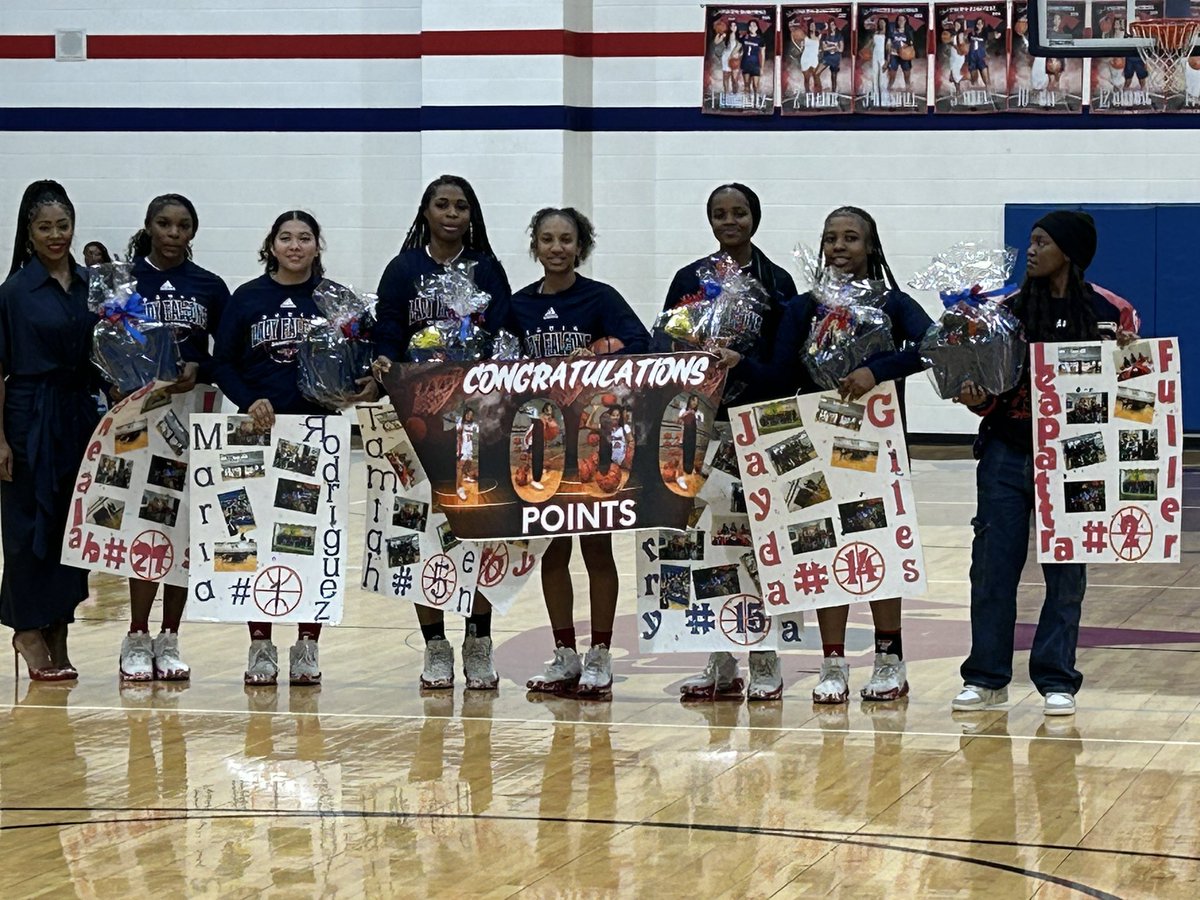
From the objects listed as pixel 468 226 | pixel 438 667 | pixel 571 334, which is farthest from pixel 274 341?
pixel 438 667

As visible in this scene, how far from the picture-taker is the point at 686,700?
20.0ft

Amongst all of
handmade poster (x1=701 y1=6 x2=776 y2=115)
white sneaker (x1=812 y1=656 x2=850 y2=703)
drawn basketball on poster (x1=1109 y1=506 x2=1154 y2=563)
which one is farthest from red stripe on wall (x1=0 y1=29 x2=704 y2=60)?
drawn basketball on poster (x1=1109 y1=506 x2=1154 y2=563)

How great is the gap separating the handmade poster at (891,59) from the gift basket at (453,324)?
30.5 ft

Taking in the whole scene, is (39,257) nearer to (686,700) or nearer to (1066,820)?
(686,700)

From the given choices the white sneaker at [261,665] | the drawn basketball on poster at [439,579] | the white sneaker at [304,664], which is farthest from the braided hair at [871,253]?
the white sneaker at [261,665]

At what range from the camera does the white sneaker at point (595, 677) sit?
241 inches

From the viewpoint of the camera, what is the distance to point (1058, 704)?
226 inches

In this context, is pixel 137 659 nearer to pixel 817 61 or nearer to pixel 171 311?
pixel 171 311

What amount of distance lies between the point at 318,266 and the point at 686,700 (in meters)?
1.86

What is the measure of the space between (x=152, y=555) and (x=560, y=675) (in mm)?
1445

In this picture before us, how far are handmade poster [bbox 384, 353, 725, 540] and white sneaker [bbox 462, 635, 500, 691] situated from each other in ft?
1.41

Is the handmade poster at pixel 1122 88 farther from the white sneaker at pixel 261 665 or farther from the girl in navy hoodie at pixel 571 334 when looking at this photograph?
the white sneaker at pixel 261 665

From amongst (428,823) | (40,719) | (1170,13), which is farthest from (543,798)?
(1170,13)

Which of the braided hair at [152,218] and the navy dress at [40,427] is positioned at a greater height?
the braided hair at [152,218]
